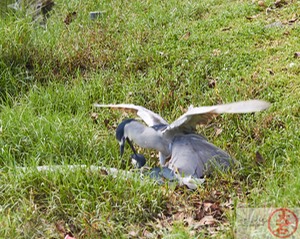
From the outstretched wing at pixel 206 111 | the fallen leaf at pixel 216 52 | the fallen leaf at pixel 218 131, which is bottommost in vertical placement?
the fallen leaf at pixel 218 131

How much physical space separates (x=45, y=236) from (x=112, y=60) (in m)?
2.75

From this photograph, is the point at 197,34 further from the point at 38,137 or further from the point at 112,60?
the point at 38,137

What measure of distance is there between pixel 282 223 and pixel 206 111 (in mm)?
948

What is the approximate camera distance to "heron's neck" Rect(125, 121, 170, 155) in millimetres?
4215

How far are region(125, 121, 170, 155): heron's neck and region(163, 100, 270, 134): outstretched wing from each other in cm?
7

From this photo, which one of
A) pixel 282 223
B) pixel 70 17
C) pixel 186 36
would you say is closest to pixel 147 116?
pixel 282 223

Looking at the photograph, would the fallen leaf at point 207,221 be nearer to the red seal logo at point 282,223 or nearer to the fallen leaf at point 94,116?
the red seal logo at point 282,223

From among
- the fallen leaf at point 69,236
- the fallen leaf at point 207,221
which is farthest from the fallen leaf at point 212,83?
the fallen leaf at point 69,236

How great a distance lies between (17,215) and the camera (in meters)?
3.70

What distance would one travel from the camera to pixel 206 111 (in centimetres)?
383

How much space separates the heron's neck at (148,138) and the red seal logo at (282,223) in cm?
115

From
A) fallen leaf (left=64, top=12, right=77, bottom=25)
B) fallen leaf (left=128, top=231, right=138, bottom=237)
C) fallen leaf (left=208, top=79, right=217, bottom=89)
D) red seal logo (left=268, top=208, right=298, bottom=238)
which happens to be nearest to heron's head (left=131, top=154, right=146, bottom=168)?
fallen leaf (left=128, top=231, right=138, bottom=237)

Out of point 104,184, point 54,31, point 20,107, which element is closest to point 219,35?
point 54,31

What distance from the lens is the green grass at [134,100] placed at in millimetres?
3771
